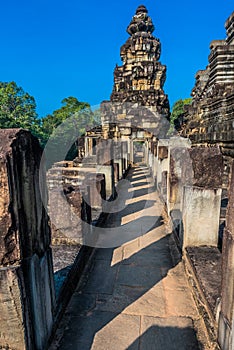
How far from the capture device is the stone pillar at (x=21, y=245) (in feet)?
5.42

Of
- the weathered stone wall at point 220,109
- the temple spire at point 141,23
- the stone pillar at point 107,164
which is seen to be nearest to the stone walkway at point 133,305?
the stone pillar at point 107,164

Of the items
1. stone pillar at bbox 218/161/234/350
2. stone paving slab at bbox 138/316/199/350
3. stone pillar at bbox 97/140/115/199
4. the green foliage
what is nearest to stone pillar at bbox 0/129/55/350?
stone paving slab at bbox 138/316/199/350

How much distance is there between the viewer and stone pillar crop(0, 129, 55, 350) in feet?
5.42

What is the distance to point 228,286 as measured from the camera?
5.92ft

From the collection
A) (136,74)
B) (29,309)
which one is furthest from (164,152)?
(136,74)

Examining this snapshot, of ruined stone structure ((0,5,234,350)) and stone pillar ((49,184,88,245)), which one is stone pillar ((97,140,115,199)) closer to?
ruined stone structure ((0,5,234,350))

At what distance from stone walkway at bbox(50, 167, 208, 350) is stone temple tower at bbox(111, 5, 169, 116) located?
1062 centimetres

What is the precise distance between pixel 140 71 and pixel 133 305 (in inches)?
654

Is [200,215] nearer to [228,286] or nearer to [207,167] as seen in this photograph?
[207,167]

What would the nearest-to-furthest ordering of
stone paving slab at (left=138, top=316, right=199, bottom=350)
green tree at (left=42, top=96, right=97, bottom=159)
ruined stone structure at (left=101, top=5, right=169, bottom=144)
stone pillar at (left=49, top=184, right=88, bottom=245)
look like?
stone paving slab at (left=138, top=316, right=199, bottom=350), stone pillar at (left=49, top=184, right=88, bottom=245), ruined stone structure at (left=101, top=5, right=169, bottom=144), green tree at (left=42, top=96, right=97, bottom=159)

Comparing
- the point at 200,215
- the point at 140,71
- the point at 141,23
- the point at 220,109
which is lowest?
the point at 200,215

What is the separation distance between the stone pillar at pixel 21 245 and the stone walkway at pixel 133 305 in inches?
22.2

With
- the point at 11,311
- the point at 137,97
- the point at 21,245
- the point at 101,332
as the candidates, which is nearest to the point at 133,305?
the point at 101,332

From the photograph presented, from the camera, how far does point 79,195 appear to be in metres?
3.67
